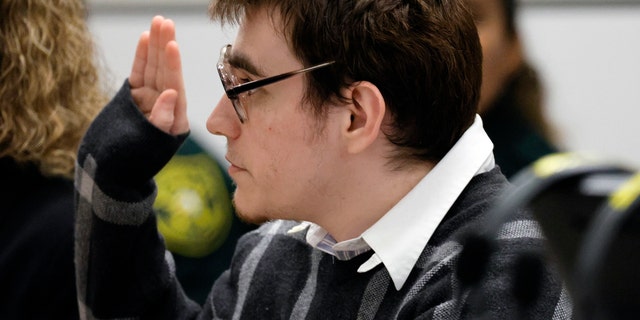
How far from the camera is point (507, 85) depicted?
2209mm

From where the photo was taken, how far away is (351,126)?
139cm

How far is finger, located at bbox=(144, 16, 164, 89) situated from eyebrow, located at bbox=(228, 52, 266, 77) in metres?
0.19

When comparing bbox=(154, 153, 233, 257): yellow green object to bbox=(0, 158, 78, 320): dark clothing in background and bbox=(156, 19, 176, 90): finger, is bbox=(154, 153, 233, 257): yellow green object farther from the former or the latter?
bbox=(156, 19, 176, 90): finger

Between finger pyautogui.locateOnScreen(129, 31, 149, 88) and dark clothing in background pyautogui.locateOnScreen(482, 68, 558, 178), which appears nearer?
finger pyautogui.locateOnScreen(129, 31, 149, 88)

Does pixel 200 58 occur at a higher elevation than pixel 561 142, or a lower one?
lower

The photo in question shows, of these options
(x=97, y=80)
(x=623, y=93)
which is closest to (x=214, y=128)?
(x=97, y=80)

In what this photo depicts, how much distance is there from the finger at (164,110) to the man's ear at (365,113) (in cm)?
32

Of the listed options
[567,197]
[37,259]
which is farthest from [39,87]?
[567,197]

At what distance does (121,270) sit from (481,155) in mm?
611

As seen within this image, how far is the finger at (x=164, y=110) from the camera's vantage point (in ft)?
5.09

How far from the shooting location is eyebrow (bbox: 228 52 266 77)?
1418mm

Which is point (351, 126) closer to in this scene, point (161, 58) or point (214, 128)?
point (214, 128)

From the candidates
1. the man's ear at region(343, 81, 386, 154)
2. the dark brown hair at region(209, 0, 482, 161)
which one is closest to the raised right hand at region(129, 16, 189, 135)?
the dark brown hair at region(209, 0, 482, 161)

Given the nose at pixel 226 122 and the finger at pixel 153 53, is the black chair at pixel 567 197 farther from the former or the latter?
the finger at pixel 153 53
